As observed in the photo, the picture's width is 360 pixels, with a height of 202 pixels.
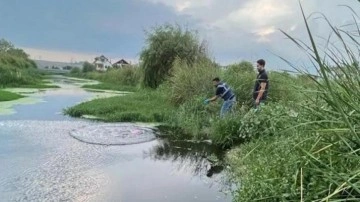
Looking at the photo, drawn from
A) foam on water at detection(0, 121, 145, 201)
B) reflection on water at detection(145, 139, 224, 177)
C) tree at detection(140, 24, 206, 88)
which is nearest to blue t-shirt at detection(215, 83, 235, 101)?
reflection on water at detection(145, 139, 224, 177)

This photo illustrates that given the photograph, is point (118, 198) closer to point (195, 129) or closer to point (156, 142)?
point (156, 142)

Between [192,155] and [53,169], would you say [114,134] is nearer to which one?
[192,155]

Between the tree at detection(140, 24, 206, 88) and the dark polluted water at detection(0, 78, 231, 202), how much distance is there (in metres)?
11.2

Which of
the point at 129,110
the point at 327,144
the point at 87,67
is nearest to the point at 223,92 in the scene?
the point at 129,110

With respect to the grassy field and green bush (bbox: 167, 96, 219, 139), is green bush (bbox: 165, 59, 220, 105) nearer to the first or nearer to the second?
the grassy field

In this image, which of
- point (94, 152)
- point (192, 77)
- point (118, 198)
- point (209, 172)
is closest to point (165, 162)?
point (209, 172)

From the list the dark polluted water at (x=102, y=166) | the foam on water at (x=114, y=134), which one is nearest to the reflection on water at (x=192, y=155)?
the dark polluted water at (x=102, y=166)

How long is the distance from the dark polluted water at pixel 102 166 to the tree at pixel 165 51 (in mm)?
11168

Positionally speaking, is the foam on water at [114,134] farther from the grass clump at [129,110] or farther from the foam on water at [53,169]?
the grass clump at [129,110]

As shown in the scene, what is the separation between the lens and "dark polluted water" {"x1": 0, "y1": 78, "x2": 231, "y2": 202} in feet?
19.1

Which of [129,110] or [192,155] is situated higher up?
[129,110]

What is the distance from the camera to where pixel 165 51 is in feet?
74.8

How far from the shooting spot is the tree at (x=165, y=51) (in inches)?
882

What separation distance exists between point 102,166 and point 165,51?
52.1ft
